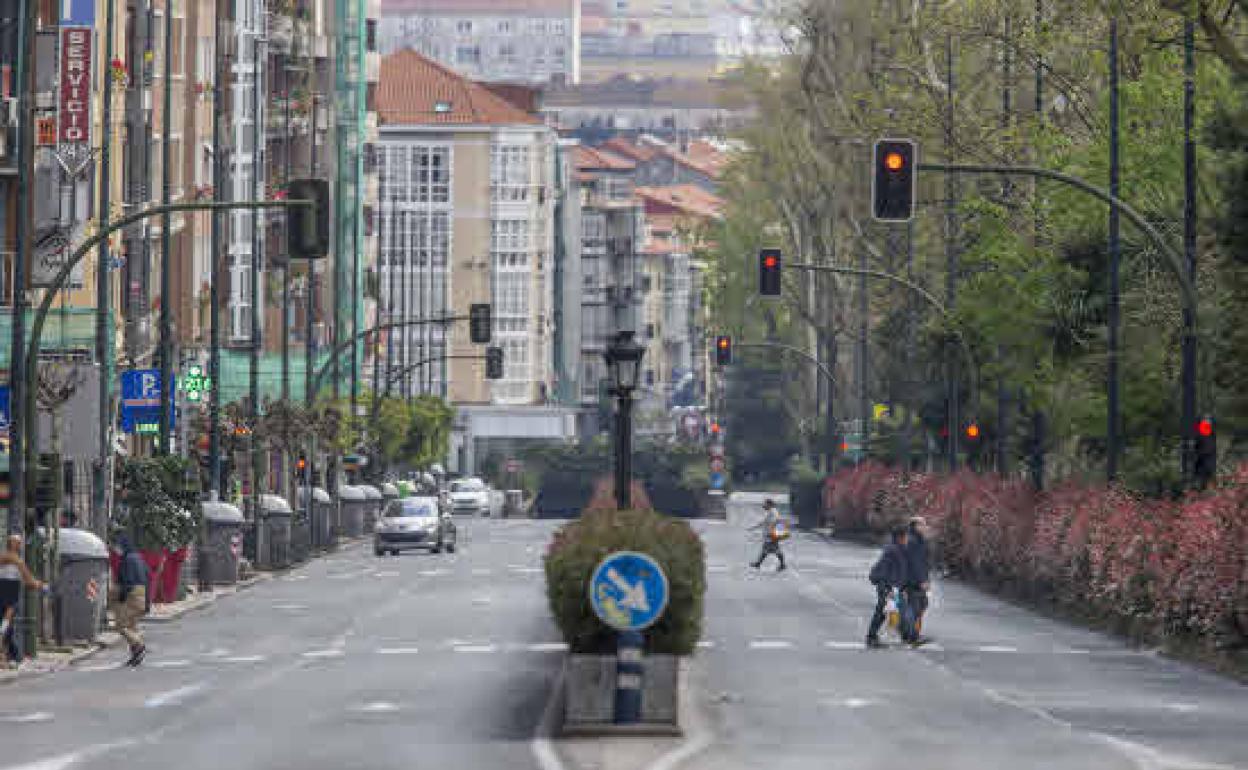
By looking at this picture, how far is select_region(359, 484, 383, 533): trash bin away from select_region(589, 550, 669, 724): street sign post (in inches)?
2814

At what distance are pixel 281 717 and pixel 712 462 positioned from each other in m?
106

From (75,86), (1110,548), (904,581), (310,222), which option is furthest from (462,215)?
(310,222)

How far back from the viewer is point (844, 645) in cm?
3791

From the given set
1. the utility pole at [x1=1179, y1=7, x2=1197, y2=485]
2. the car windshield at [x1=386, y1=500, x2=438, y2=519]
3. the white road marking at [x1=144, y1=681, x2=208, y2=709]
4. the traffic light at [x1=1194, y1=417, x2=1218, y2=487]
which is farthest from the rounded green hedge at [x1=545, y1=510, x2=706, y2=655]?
the car windshield at [x1=386, y1=500, x2=438, y2=519]

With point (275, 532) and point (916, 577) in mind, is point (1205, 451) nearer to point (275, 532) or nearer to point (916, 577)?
point (916, 577)

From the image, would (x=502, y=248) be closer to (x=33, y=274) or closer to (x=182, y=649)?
(x=33, y=274)

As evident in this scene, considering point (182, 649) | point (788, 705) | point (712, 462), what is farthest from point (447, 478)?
point (788, 705)

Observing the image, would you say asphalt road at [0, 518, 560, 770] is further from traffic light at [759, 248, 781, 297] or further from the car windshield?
the car windshield

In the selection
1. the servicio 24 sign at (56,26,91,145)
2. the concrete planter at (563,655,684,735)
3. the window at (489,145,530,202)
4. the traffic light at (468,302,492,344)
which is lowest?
the concrete planter at (563,655,684,735)

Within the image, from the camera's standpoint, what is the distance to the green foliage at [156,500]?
4672 cm

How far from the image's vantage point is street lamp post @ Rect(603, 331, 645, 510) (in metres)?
29.4

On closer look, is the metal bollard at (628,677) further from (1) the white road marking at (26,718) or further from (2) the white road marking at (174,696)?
(2) the white road marking at (174,696)

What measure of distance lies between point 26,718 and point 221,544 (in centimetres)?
2906

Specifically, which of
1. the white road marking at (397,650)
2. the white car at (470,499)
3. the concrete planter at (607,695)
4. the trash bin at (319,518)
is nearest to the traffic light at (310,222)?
the white road marking at (397,650)
